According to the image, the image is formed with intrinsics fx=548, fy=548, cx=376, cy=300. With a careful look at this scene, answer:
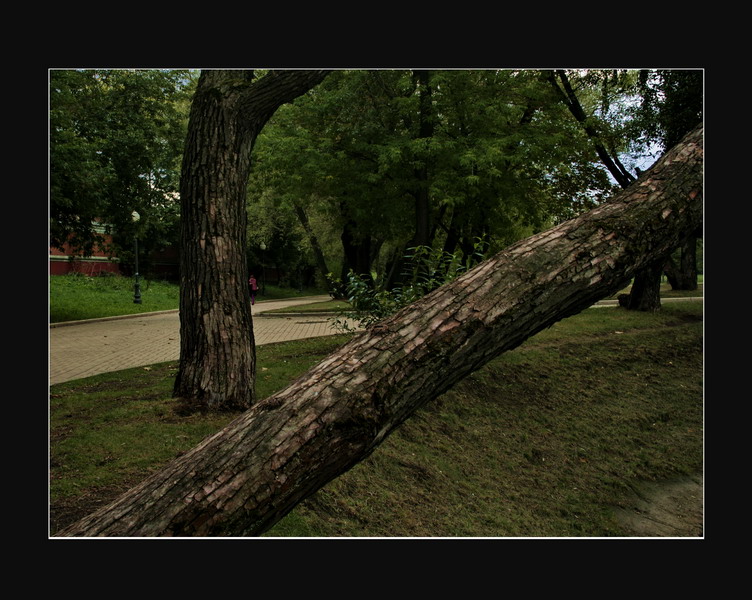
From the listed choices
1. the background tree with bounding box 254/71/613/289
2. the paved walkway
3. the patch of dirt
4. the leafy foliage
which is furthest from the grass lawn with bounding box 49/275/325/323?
the patch of dirt

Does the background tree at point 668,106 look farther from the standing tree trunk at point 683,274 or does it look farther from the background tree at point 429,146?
the standing tree trunk at point 683,274

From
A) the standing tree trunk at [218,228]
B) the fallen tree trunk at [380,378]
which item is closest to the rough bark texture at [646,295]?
the standing tree trunk at [218,228]

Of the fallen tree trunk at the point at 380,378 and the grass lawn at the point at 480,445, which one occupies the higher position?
the fallen tree trunk at the point at 380,378

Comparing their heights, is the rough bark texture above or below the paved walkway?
above

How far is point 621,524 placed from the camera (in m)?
4.39

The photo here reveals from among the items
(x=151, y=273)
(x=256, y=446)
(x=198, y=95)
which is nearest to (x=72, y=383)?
(x=151, y=273)

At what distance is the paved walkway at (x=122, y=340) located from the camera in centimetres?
679

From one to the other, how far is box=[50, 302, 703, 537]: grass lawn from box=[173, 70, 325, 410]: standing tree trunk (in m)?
0.38

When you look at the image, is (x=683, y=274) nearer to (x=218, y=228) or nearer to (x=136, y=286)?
(x=136, y=286)

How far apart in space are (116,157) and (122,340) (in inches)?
122

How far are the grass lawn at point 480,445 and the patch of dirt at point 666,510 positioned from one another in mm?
99

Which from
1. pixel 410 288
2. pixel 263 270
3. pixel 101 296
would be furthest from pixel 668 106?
pixel 263 270

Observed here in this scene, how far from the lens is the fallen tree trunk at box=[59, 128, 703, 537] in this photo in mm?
1938

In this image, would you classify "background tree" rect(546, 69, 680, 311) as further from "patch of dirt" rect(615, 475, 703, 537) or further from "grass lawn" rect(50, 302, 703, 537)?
"patch of dirt" rect(615, 475, 703, 537)
